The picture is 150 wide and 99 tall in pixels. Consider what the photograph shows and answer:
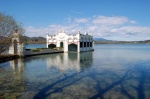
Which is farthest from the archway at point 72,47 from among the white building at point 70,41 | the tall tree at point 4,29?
the tall tree at point 4,29

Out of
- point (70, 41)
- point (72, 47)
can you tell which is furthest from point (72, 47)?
point (70, 41)

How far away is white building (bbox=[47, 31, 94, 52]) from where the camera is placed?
206ft

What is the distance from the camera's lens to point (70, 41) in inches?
2514

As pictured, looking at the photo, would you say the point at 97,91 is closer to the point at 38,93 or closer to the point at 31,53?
the point at 38,93

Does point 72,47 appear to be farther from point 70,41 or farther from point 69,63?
point 69,63

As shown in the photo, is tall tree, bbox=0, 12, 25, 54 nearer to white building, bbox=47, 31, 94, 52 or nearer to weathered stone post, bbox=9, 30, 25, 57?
weathered stone post, bbox=9, 30, 25, 57

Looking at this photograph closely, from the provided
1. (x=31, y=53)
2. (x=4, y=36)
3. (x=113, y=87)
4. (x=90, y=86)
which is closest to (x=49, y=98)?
(x=90, y=86)

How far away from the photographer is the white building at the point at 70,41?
206ft

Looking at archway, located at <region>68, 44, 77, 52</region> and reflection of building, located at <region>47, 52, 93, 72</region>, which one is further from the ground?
archway, located at <region>68, 44, 77, 52</region>

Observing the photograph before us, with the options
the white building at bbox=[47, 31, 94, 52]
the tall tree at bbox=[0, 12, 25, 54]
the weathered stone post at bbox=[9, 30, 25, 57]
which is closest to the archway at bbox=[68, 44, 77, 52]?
the white building at bbox=[47, 31, 94, 52]

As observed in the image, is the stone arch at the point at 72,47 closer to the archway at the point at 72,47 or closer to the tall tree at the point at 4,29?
the archway at the point at 72,47

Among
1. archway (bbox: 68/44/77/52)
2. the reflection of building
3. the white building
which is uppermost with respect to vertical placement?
the white building

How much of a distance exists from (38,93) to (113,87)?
6.03m

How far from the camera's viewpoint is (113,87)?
14805mm
